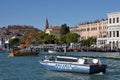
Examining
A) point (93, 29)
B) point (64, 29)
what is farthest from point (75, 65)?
point (64, 29)

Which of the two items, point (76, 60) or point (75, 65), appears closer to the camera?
point (75, 65)

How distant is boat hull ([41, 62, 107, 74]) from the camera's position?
29.2 m

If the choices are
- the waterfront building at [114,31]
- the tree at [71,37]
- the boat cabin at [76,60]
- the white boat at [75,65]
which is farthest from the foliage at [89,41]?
the boat cabin at [76,60]

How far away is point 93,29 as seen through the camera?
4631 inches

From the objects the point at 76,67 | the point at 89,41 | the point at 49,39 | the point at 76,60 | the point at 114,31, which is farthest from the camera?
the point at 49,39

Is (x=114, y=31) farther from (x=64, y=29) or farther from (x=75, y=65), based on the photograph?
(x=75, y=65)

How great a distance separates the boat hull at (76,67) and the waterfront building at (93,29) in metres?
73.9

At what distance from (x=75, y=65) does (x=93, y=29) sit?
8796 cm

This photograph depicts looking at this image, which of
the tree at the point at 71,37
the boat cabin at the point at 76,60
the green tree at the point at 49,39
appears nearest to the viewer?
the boat cabin at the point at 76,60

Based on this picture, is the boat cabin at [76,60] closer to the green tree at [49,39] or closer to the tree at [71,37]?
the tree at [71,37]

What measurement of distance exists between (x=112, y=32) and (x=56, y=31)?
266 feet

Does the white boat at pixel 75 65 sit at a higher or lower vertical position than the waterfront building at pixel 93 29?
lower

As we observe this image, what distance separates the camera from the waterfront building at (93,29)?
110 metres

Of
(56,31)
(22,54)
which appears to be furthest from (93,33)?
(22,54)
